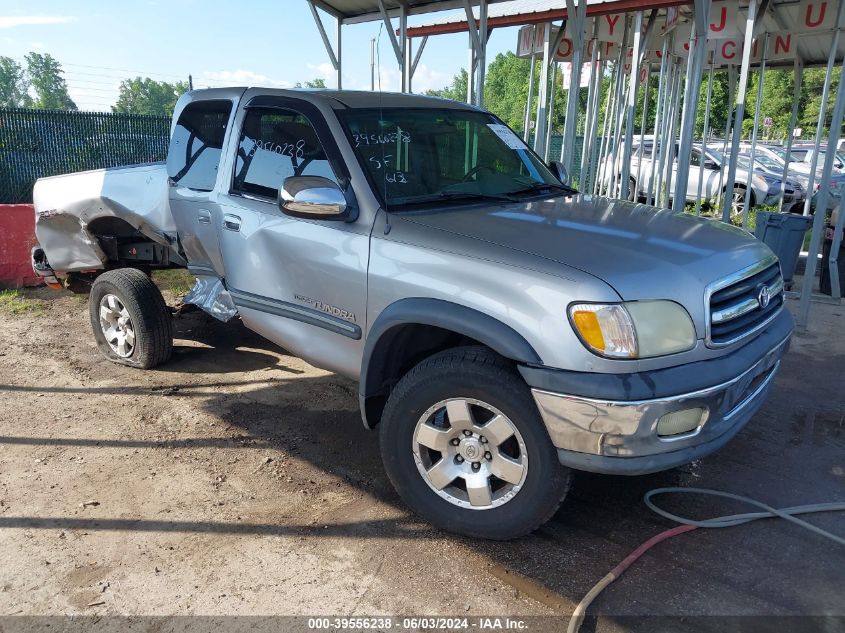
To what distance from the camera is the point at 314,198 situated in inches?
129

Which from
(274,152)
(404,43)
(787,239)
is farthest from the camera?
(404,43)

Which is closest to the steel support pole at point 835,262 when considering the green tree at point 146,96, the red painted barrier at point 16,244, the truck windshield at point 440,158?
the truck windshield at point 440,158

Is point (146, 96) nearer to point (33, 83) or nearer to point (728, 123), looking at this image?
point (33, 83)

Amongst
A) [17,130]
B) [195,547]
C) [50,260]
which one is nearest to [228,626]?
[195,547]

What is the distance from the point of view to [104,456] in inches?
155

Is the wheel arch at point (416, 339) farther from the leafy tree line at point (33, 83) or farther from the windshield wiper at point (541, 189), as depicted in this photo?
the leafy tree line at point (33, 83)

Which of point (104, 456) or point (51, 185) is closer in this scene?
point (104, 456)

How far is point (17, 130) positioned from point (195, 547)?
43.8 feet

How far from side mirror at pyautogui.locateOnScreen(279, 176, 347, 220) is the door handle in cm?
72

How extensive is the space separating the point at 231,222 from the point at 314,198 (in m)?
0.97

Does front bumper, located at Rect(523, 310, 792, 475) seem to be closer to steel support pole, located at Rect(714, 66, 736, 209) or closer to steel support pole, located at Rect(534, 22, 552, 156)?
steel support pole, located at Rect(534, 22, 552, 156)

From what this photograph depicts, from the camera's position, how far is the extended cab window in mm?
3736

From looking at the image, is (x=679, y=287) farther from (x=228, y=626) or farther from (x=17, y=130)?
(x=17, y=130)

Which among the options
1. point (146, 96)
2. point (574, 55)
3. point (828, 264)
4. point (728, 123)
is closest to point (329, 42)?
point (574, 55)
